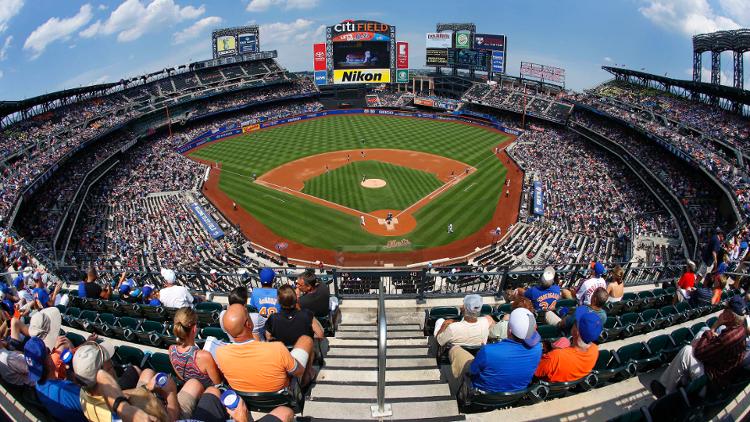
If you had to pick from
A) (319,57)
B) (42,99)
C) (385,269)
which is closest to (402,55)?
(319,57)

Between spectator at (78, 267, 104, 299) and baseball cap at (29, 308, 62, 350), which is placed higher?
baseball cap at (29, 308, 62, 350)

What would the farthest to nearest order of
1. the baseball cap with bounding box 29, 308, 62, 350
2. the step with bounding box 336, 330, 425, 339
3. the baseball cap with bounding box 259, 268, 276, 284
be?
1. the step with bounding box 336, 330, 425, 339
2. the baseball cap with bounding box 259, 268, 276, 284
3. the baseball cap with bounding box 29, 308, 62, 350

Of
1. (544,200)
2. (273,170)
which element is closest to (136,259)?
(273,170)

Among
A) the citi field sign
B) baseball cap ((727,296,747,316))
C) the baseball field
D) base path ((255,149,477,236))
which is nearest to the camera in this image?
baseball cap ((727,296,747,316))

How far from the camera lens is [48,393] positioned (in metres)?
4.95

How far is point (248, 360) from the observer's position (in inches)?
206

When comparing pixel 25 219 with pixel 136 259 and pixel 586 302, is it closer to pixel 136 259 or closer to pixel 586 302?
pixel 136 259

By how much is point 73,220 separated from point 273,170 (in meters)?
19.2

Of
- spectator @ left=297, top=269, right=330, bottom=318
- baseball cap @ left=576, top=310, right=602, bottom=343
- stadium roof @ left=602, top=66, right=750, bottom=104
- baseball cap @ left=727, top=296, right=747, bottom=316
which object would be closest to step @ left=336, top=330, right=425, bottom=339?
spectator @ left=297, top=269, right=330, bottom=318

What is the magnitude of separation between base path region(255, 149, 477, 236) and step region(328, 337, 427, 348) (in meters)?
23.0

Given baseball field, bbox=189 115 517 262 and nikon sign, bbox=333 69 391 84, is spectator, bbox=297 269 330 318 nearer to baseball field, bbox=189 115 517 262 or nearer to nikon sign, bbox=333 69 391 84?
baseball field, bbox=189 115 517 262

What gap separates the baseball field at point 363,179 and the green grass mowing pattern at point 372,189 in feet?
0.31

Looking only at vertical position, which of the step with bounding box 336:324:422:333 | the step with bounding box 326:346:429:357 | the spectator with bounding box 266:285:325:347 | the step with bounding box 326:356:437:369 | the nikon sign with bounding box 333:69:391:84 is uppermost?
the nikon sign with bounding box 333:69:391:84

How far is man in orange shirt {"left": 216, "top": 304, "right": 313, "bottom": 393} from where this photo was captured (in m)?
5.22
